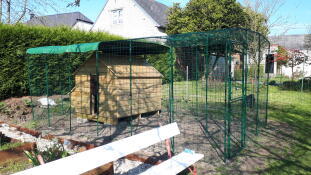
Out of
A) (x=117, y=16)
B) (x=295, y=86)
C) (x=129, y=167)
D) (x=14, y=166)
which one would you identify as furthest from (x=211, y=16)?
(x=14, y=166)

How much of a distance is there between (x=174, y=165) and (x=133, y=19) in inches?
802

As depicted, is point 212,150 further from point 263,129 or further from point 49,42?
point 49,42

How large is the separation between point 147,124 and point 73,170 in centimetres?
491

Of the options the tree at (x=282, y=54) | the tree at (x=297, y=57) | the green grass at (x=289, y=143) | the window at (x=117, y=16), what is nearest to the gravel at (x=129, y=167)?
the green grass at (x=289, y=143)

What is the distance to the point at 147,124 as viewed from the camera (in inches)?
287

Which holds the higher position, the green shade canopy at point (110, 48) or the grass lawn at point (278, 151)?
the green shade canopy at point (110, 48)

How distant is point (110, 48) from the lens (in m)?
6.34

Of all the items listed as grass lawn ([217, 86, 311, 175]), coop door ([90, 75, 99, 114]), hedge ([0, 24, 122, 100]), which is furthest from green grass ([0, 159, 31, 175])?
hedge ([0, 24, 122, 100])

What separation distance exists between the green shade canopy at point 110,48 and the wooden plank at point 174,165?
2629mm

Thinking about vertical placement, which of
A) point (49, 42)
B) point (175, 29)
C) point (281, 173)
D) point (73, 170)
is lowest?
point (281, 173)

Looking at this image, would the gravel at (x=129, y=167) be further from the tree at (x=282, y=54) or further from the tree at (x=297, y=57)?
the tree at (x=297, y=57)

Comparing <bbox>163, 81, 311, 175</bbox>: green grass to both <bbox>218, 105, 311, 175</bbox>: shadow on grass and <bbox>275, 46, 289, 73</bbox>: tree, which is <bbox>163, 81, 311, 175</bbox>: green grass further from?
<bbox>275, 46, 289, 73</bbox>: tree

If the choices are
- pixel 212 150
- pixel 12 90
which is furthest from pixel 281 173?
pixel 12 90

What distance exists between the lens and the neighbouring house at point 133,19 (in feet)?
70.7
